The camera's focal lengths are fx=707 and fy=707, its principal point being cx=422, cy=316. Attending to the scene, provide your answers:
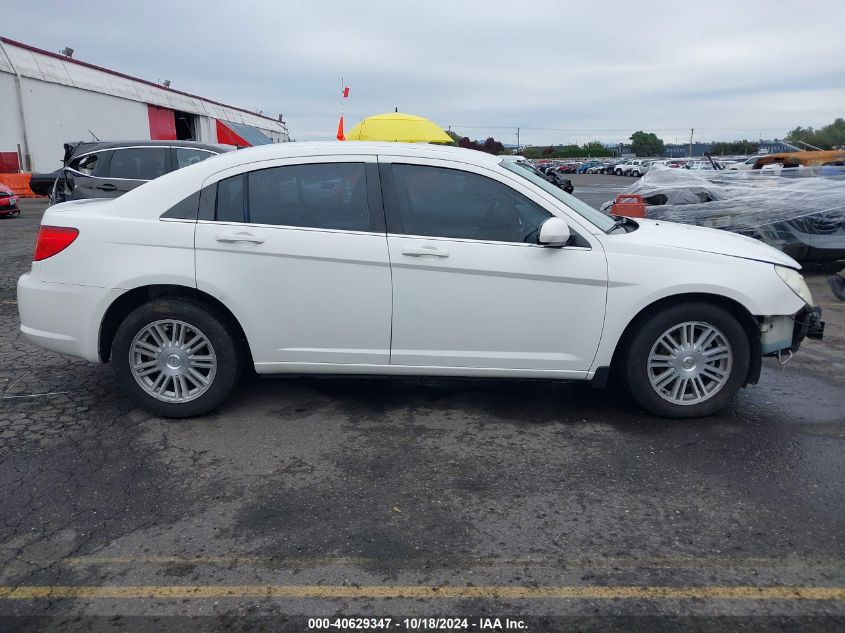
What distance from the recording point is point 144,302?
463 centimetres

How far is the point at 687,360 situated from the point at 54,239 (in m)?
4.15

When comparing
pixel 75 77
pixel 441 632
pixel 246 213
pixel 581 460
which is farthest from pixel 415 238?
pixel 75 77

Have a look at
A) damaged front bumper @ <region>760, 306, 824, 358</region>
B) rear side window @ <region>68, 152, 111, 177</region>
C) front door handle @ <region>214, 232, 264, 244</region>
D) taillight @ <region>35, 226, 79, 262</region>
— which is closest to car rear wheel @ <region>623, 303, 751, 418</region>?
damaged front bumper @ <region>760, 306, 824, 358</region>

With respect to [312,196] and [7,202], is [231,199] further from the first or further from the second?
[7,202]

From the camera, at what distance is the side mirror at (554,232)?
14.0 feet

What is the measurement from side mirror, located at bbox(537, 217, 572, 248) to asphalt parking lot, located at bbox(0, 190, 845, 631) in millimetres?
1194

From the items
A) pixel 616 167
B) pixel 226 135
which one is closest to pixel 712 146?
pixel 616 167

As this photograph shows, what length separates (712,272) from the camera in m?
4.40

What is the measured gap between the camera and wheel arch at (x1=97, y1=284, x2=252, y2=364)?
4.54 meters

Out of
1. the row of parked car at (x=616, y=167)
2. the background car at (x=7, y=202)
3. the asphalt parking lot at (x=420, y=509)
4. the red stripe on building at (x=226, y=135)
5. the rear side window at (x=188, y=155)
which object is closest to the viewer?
the asphalt parking lot at (x=420, y=509)

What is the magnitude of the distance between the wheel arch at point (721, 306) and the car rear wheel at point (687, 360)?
42 millimetres

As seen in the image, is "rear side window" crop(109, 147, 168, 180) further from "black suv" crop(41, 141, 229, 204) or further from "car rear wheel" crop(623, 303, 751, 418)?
"car rear wheel" crop(623, 303, 751, 418)

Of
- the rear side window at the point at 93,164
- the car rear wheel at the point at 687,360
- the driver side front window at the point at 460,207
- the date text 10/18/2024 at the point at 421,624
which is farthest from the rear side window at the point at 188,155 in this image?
the date text 10/18/2024 at the point at 421,624

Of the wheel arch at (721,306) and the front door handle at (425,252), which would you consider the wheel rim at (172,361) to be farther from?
the wheel arch at (721,306)
